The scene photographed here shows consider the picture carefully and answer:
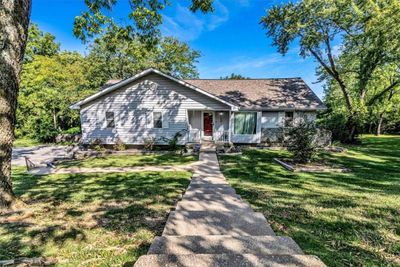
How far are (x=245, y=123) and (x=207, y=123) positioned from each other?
9.41 ft

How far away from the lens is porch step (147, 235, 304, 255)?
2.77 metres

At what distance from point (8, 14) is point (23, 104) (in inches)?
842

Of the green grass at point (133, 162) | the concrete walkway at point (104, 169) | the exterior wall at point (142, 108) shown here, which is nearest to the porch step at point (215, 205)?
the concrete walkway at point (104, 169)

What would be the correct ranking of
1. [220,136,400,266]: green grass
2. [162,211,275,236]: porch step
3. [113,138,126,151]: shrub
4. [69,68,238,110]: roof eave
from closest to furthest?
1. [220,136,400,266]: green grass
2. [162,211,275,236]: porch step
3. [69,68,238,110]: roof eave
4. [113,138,126,151]: shrub

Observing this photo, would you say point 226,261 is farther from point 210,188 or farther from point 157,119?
point 157,119

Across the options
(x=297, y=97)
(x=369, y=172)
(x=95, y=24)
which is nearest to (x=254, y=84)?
(x=297, y=97)

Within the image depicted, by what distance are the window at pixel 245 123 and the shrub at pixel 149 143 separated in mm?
6055

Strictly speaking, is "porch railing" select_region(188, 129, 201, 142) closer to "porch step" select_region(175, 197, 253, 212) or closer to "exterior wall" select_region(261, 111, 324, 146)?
"exterior wall" select_region(261, 111, 324, 146)

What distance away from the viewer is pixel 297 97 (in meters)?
17.4

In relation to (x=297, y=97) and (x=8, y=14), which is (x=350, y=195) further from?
(x=297, y=97)

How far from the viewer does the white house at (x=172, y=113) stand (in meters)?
15.2

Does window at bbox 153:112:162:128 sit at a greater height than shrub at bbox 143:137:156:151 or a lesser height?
greater

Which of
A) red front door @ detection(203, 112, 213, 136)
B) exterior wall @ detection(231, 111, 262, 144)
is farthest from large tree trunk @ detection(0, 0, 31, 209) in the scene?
exterior wall @ detection(231, 111, 262, 144)

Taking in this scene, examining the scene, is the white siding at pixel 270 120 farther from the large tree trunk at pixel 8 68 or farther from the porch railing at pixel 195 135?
the large tree trunk at pixel 8 68
